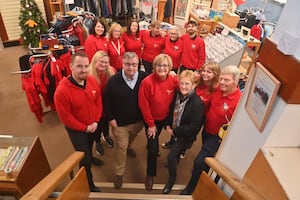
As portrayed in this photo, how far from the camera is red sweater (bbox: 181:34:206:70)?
3713mm

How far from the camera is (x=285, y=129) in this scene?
3.38 feet

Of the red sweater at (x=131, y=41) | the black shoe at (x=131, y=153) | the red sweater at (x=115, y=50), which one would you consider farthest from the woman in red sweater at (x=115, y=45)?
the black shoe at (x=131, y=153)

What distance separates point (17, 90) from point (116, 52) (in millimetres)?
2291

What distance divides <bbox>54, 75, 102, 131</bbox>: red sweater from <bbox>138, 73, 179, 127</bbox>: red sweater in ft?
1.51

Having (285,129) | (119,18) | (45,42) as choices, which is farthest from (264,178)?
(119,18)

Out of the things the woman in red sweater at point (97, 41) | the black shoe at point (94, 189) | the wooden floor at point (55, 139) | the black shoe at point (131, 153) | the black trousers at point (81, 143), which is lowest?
the wooden floor at point (55, 139)

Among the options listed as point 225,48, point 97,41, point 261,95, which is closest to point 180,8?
point 225,48

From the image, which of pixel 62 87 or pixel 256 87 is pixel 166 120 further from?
pixel 256 87

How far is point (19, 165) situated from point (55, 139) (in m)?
1.38

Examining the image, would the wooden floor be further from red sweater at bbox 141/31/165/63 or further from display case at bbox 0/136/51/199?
red sweater at bbox 141/31/165/63

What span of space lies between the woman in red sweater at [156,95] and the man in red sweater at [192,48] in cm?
155

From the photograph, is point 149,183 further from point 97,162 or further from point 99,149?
point 99,149

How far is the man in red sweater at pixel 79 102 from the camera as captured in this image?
2.01m

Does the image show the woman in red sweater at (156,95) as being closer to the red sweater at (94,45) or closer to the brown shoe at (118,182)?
the brown shoe at (118,182)
